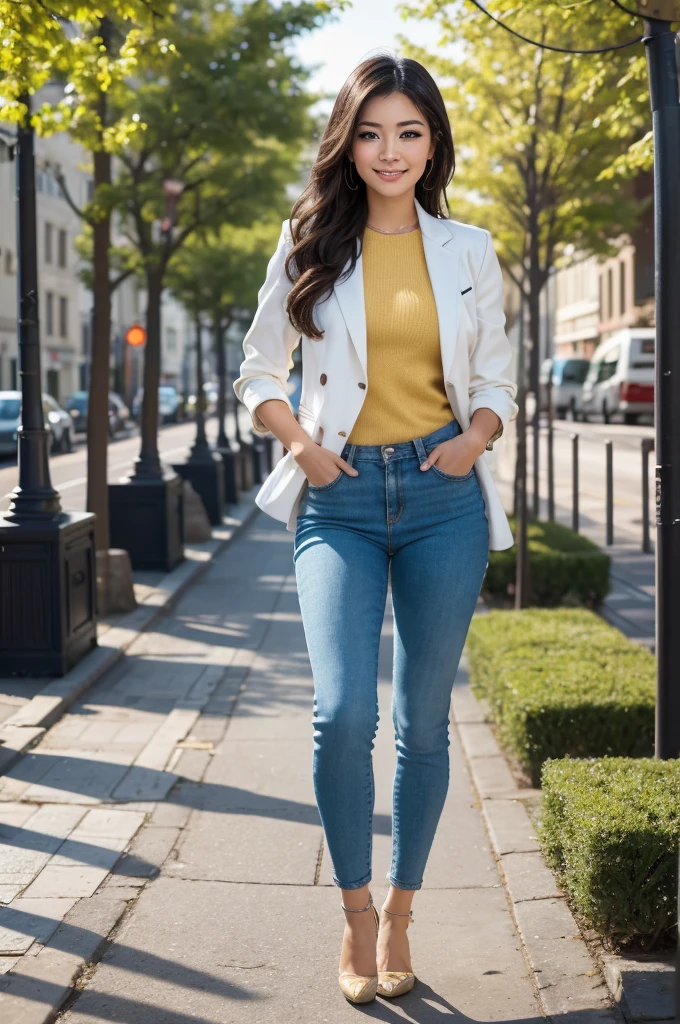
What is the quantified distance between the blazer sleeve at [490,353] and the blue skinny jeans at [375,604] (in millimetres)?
110

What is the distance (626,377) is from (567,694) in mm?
32532

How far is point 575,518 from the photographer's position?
44.8 ft

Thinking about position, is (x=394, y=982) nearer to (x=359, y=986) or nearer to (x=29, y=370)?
(x=359, y=986)

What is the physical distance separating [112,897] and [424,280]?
6.55 feet

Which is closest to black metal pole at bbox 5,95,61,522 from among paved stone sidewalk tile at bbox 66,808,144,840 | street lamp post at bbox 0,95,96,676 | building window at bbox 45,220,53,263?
street lamp post at bbox 0,95,96,676

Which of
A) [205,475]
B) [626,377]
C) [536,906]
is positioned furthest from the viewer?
[626,377]

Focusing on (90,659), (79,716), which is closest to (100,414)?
(90,659)

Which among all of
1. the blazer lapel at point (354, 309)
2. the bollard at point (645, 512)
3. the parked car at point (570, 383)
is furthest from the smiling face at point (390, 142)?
the parked car at point (570, 383)

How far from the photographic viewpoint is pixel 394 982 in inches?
129

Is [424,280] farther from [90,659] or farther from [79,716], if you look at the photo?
[90,659]

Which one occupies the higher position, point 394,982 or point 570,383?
point 570,383

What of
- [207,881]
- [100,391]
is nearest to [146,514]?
[100,391]

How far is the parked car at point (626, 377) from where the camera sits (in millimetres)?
36594

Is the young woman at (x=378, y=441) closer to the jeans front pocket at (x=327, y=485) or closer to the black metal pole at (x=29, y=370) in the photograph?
the jeans front pocket at (x=327, y=485)
